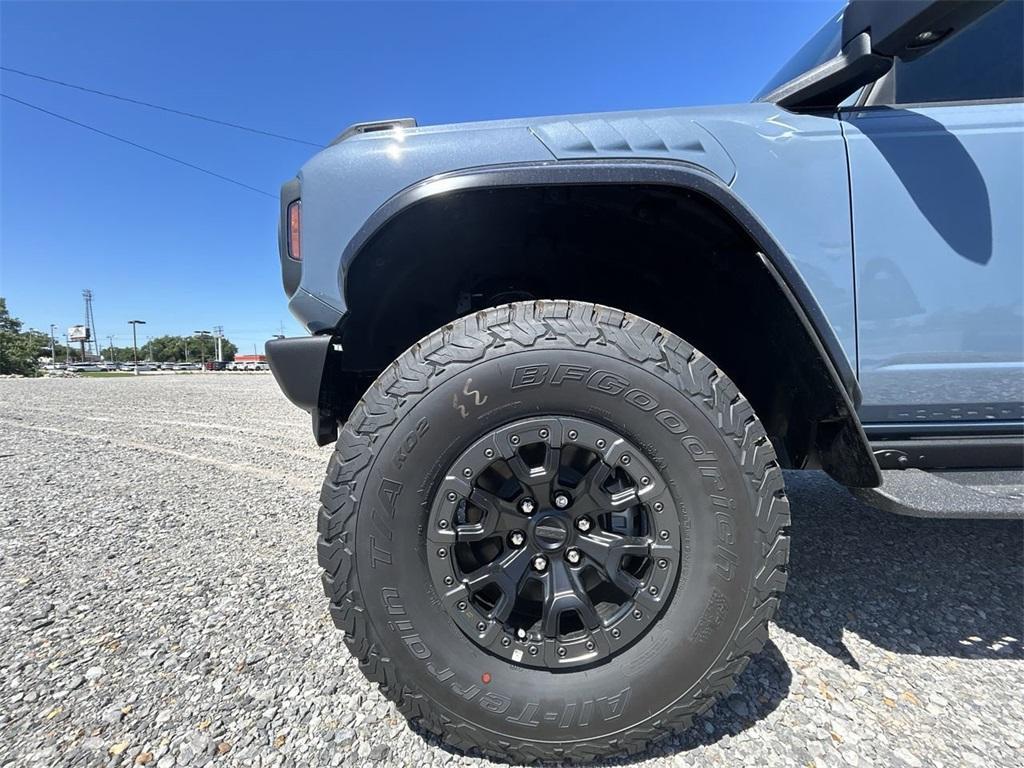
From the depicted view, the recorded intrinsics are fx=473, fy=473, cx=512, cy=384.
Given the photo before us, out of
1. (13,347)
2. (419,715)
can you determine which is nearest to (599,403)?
(419,715)

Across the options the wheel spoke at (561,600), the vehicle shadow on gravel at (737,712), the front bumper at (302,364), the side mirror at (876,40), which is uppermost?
the side mirror at (876,40)

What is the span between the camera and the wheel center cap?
3.95 ft

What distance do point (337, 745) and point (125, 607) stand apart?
1.24 meters

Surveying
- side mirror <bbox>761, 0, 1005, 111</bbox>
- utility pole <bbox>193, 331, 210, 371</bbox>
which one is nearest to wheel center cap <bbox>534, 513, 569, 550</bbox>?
side mirror <bbox>761, 0, 1005, 111</bbox>

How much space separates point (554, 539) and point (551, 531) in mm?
22

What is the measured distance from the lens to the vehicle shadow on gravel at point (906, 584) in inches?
66.2

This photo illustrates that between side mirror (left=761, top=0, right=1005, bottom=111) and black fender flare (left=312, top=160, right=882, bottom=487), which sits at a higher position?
side mirror (left=761, top=0, right=1005, bottom=111)

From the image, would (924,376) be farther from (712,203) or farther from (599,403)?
(599,403)

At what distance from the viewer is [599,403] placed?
3.96 ft

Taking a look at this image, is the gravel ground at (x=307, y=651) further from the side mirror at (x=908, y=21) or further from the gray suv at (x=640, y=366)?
the side mirror at (x=908, y=21)

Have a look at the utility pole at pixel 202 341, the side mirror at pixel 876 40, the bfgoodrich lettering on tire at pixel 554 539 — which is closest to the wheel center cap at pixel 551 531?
the bfgoodrich lettering on tire at pixel 554 539

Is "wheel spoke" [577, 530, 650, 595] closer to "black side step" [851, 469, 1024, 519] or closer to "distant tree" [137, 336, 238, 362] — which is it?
"black side step" [851, 469, 1024, 519]

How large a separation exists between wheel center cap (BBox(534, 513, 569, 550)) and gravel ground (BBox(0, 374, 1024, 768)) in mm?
582

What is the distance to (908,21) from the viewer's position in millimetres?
1129
